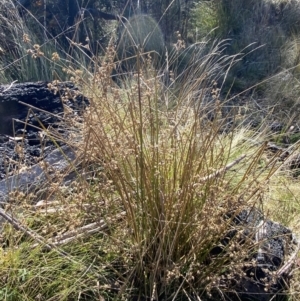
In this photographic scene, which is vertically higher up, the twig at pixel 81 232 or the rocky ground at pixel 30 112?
the twig at pixel 81 232

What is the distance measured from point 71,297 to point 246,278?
2.18ft

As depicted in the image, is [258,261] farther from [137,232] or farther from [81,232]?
[81,232]

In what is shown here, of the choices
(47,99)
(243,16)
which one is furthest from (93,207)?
(243,16)

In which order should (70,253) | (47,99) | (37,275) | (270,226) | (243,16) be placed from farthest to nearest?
(243,16)
(47,99)
(270,226)
(70,253)
(37,275)

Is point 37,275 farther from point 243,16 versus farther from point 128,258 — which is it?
point 243,16

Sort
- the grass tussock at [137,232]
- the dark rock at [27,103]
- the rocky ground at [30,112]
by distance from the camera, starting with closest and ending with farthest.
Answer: the grass tussock at [137,232] → the rocky ground at [30,112] → the dark rock at [27,103]

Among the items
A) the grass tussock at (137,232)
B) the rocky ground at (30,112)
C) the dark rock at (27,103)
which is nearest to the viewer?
the grass tussock at (137,232)

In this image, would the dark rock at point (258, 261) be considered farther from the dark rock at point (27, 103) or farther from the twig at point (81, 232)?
the dark rock at point (27, 103)

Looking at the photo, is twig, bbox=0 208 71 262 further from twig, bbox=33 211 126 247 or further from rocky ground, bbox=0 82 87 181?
rocky ground, bbox=0 82 87 181

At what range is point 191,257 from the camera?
7.35 feet

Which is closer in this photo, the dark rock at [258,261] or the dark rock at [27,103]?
the dark rock at [258,261]

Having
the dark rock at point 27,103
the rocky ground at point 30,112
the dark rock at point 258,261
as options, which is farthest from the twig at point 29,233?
the dark rock at point 27,103

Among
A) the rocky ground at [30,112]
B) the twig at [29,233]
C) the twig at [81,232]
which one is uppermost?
the twig at [29,233]

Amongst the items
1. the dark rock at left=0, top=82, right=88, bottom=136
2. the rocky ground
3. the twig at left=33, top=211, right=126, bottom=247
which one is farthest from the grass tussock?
the dark rock at left=0, top=82, right=88, bottom=136
